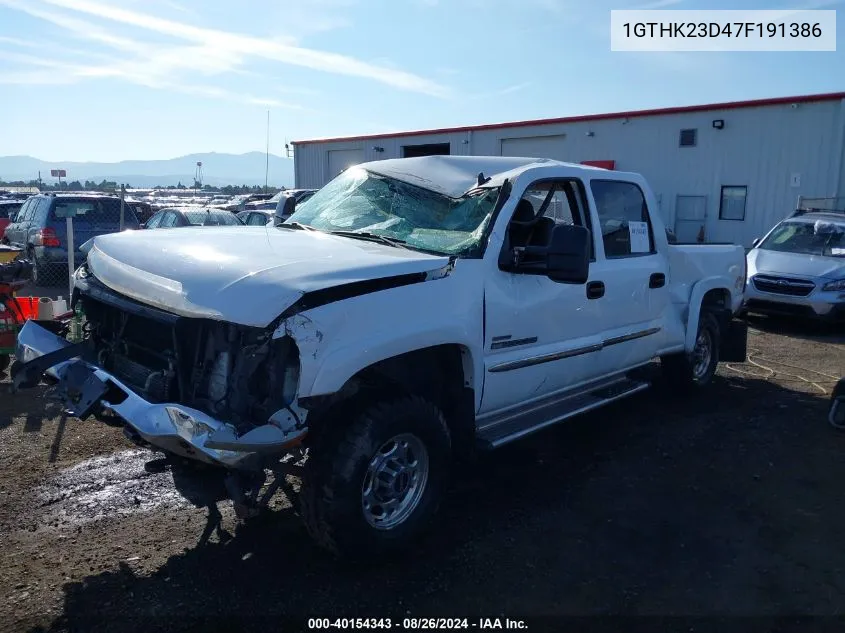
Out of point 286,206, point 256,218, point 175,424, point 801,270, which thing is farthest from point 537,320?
point 256,218

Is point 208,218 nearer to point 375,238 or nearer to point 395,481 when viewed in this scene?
point 375,238

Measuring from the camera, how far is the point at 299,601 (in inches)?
129

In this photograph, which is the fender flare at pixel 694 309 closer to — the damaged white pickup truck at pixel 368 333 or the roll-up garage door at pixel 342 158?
the damaged white pickup truck at pixel 368 333

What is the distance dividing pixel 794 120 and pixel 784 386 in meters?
11.2

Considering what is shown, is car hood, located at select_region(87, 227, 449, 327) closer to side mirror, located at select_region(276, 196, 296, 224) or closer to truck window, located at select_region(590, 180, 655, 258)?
truck window, located at select_region(590, 180, 655, 258)

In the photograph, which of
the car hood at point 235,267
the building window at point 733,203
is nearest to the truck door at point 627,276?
the car hood at point 235,267

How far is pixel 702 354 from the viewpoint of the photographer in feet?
22.7

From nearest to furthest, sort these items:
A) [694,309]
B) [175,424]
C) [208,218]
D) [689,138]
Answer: [175,424] < [694,309] < [208,218] < [689,138]

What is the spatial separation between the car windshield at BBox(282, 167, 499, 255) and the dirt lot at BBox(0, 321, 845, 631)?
1.64 metres

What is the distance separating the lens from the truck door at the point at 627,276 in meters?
5.05

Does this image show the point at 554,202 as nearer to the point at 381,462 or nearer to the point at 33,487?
the point at 381,462

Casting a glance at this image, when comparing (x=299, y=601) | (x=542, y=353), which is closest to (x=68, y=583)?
(x=299, y=601)

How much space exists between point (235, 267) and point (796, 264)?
1016 centimetres

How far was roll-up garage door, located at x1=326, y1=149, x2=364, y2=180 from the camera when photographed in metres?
25.7
